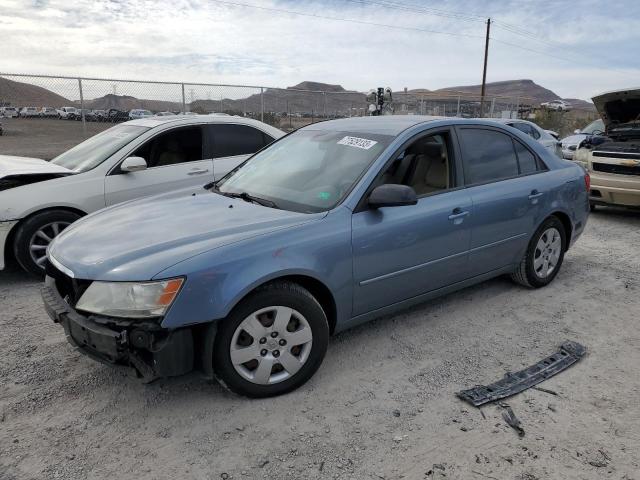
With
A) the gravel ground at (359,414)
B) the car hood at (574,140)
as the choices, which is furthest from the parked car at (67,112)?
the car hood at (574,140)

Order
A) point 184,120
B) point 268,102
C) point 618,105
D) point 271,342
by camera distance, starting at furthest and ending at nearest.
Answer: point 268,102
point 618,105
point 184,120
point 271,342

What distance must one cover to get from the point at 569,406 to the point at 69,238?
3.21m

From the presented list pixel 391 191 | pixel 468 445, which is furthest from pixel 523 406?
pixel 391 191

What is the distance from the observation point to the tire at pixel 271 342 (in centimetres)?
270

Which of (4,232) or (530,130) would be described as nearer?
(4,232)

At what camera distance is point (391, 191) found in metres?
3.15

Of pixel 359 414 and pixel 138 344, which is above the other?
pixel 138 344

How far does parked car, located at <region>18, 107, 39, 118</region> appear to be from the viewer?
12422mm

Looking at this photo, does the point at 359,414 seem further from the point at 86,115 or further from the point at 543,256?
the point at 86,115

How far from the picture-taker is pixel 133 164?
5.15 meters

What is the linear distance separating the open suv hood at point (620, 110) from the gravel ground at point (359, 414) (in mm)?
5131

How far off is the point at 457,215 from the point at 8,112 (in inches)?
505

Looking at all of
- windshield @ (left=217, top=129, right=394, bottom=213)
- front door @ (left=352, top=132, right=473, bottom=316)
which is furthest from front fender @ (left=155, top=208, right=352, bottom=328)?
windshield @ (left=217, top=129, right=394, bottom=213)

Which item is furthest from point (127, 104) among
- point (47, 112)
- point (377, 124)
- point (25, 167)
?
point (377, 124)
